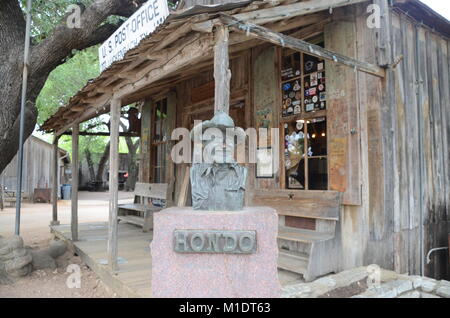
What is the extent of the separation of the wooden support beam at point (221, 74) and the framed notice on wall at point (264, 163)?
283 cm

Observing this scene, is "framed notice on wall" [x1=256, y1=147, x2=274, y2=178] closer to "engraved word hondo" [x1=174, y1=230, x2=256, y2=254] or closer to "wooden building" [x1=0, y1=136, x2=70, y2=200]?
"engraved word hondo" [x1=174, y1=230, x2=256, y2=254]

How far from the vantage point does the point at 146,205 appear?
8250mm

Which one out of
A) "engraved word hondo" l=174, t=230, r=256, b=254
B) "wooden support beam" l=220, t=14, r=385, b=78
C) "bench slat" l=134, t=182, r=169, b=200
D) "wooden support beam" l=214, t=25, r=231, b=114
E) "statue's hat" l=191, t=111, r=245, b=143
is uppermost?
"wooden support beam" l=220, t=14, r=385, b=78

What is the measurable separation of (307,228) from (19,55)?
18.8 feet

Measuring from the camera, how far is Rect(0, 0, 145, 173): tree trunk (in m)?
5.83

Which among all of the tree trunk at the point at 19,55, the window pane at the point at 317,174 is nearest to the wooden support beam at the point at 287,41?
the window pane at the point at 317,174

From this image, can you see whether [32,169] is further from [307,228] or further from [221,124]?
[221,124]

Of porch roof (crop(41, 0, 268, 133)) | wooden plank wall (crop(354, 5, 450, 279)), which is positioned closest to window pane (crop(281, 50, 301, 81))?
wooden plank wall (crop(354, 5, 450, 279))

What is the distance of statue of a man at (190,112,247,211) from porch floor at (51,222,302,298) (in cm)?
148

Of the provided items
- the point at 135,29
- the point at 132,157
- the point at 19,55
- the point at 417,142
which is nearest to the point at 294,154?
the point at 417,142

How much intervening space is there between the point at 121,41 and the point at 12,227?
7.54m

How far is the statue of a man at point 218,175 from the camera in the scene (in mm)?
2801

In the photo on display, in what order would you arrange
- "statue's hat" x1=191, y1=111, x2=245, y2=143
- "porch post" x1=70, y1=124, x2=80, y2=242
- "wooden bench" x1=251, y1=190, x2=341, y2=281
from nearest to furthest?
1. "statue's hat" x1=191, y1=111, x2=245, y2=143
2. "wooden bench" x1=251, y1=190, x2=341, y2=281
3. "porch post" x1=70, y1=124, x2=80, y2=242

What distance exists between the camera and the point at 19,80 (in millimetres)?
5910
